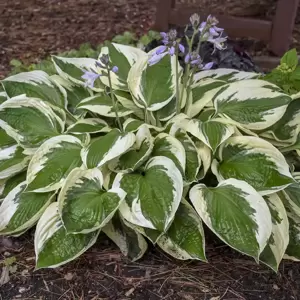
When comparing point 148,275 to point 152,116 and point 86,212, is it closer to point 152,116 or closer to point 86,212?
point 86,212

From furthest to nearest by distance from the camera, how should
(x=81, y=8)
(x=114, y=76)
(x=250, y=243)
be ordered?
(x=81, y=8), (x=114, y=76), (x=250, y=243)

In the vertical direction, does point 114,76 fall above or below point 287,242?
above

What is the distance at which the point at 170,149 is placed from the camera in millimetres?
1952

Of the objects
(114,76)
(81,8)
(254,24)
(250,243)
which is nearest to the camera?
(250,243)

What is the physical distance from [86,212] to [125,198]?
0.14m

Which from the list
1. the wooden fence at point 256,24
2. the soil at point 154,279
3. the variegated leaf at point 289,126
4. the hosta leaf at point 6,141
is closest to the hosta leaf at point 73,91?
the hosta leaf at point 6,141

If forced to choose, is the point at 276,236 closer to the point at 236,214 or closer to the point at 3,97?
the point at 236,214

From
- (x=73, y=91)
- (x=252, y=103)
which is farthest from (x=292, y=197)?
(x=73, y=91)

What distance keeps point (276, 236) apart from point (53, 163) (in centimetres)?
85

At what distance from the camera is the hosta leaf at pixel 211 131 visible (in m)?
1.88

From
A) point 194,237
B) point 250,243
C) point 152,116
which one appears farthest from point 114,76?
point 250,243

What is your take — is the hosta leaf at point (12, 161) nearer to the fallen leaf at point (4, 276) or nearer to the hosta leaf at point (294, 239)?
the fallen leaf at point (4, 276)

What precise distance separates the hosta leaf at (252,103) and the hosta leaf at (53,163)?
0.59m

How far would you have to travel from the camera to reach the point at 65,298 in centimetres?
187
